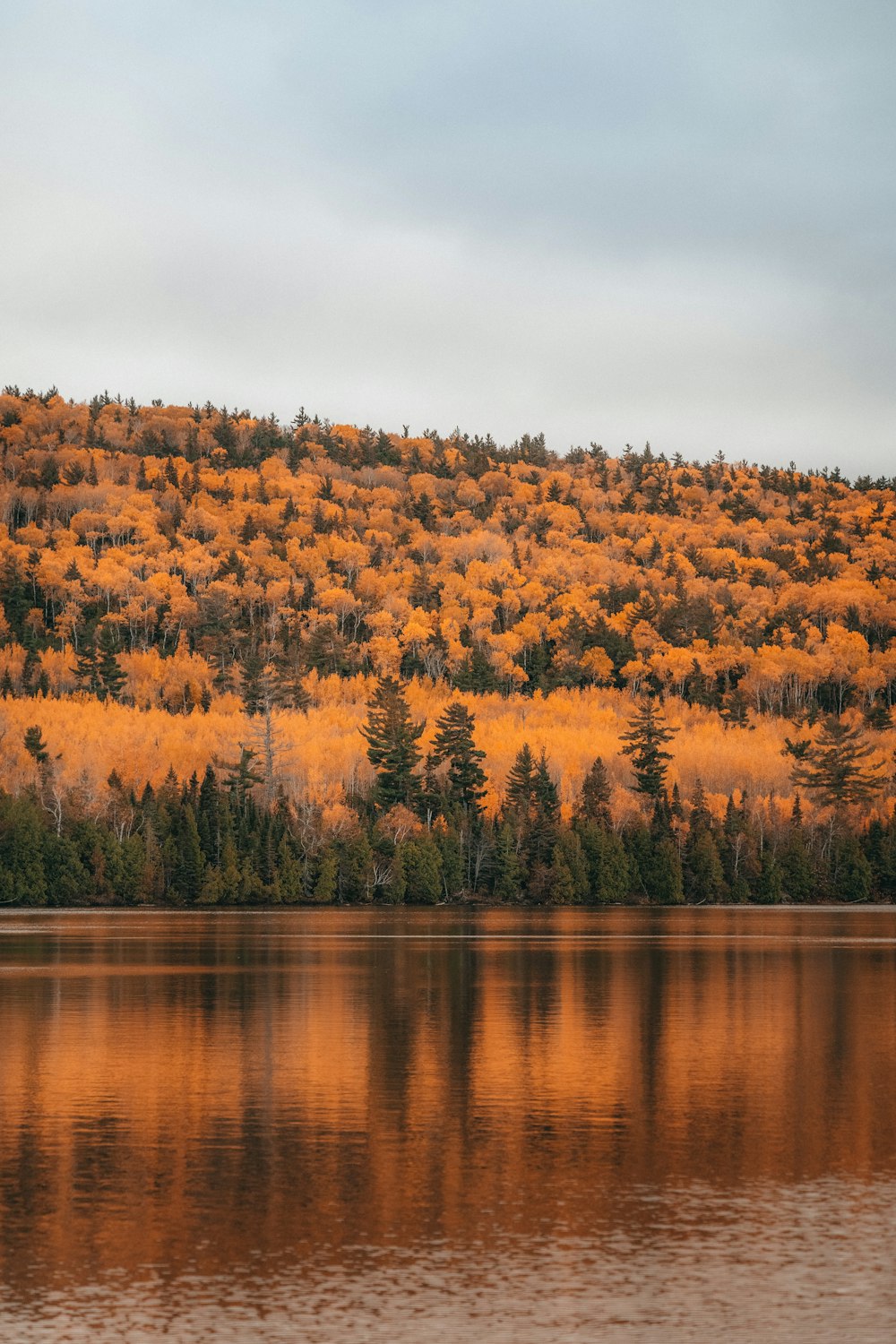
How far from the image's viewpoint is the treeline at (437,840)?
144250mm

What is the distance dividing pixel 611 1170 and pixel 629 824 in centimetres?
13855

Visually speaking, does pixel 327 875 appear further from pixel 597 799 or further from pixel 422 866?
pixel 597 799

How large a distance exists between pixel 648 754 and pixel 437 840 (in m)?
→ 25.4

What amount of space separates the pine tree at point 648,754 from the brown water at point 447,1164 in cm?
11056

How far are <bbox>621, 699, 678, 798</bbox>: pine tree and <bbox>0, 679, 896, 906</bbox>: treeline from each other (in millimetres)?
254

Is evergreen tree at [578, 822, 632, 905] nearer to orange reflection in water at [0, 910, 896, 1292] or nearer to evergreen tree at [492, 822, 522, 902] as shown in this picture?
evergreen tree at [492, 822, 522, 902]

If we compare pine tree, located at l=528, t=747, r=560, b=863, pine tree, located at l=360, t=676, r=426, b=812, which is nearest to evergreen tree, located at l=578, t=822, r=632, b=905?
pine tree, located at l=528, t=747, r=560, b=863

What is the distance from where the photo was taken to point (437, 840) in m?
153

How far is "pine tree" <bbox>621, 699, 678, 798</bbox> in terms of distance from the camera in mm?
166375

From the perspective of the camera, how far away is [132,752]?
17375 cm

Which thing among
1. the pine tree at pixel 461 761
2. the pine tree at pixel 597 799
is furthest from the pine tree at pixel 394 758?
the pine tree at pixel 597 799

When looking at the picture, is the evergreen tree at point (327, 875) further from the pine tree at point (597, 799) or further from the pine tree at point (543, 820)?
the pine tree at point (597, 799)

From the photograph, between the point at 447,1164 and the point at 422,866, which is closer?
the point at 447,1164

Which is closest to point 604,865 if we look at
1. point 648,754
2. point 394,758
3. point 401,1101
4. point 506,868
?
point 506,868
